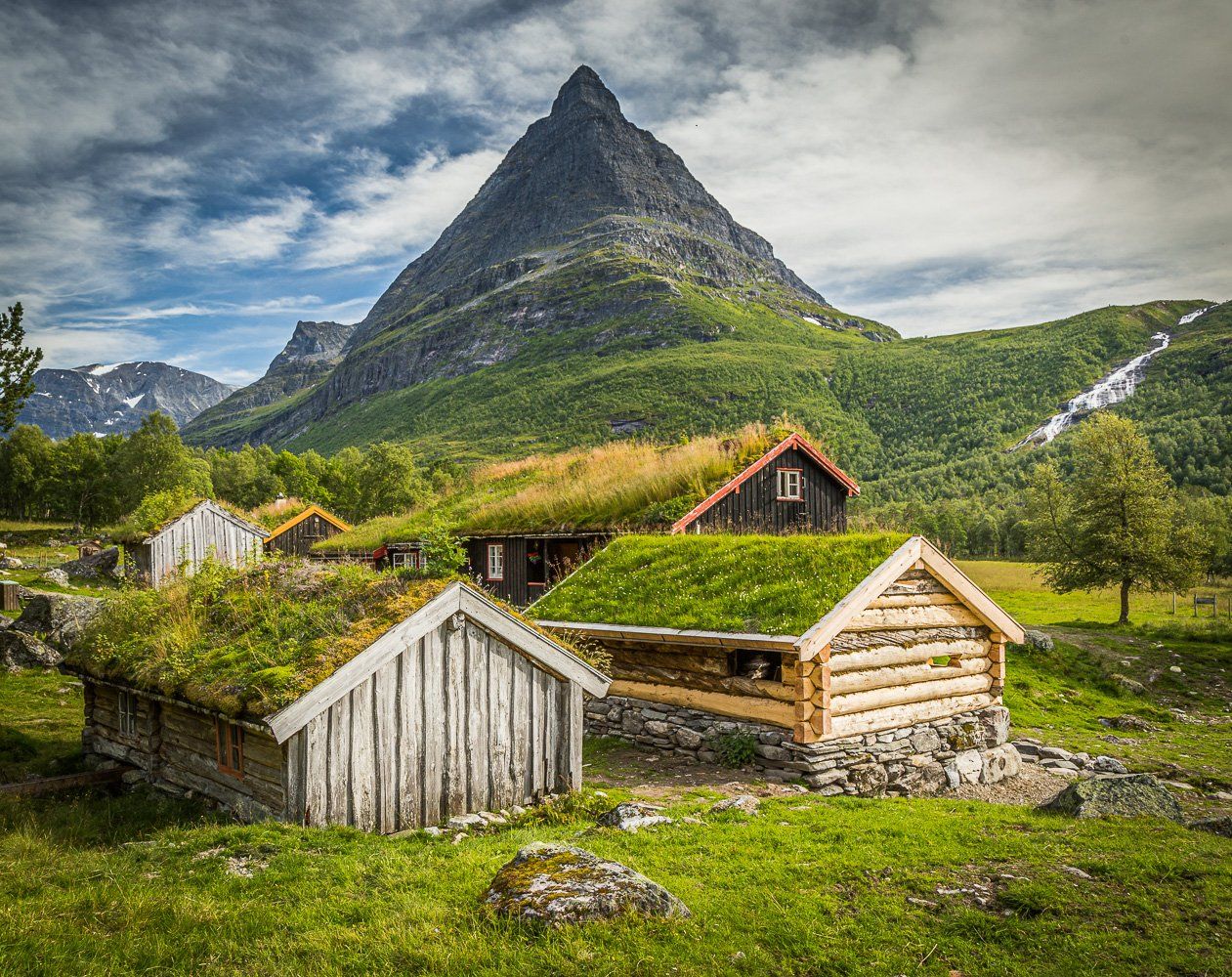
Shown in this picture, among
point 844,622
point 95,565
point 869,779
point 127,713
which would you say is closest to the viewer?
point 127,713

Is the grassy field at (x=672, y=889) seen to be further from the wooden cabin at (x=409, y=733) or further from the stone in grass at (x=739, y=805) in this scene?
the wooden cabin at (x=409, y=733)

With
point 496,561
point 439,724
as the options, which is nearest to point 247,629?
point 439,724

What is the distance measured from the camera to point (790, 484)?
25.9 meters

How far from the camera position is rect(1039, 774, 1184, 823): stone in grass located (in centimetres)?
1023

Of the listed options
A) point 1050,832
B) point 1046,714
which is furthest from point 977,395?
point 1050,832

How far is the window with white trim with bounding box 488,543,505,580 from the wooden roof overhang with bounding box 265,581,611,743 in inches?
639

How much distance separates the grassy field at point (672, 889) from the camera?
566cm

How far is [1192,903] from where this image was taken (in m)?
7.02

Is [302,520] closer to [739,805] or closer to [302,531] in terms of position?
[302,531]

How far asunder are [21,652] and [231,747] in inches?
618

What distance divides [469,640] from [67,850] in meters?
4.85

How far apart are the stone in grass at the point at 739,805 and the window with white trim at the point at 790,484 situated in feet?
51.3

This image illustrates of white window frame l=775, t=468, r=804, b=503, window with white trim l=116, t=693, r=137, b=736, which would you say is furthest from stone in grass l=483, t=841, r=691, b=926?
white window frame l=775, t=468, r=804, b=503

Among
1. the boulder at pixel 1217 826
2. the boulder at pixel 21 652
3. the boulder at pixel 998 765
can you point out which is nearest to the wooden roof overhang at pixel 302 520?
the boulder at pixel 21 652
